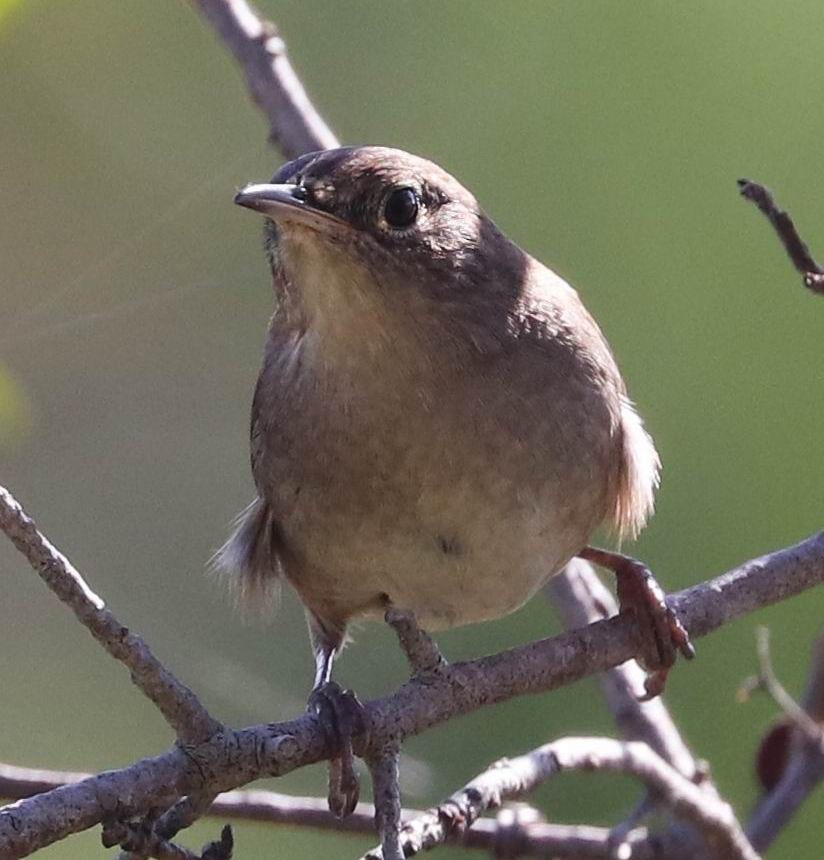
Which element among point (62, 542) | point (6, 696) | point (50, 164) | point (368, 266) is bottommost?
point (6, 696)

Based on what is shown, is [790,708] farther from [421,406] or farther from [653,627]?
[421,406]

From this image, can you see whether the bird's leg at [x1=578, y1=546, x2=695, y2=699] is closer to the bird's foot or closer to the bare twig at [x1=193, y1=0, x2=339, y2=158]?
the bird's foot

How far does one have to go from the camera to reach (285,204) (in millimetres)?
3152

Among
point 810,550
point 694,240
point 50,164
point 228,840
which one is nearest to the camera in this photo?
point 228,840

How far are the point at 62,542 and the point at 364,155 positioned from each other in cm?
488

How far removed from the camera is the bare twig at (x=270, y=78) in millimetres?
4129

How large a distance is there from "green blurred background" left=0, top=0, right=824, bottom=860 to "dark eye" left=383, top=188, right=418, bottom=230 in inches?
95.0

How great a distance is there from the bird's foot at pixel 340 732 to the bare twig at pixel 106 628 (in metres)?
0.23

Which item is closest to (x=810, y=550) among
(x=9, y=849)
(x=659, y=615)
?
(x=659, y=615)

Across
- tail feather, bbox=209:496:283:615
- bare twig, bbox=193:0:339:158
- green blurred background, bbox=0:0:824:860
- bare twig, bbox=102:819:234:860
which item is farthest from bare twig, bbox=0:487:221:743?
green blurred background, bbox=0:0:824:860

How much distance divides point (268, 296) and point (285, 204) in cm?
504

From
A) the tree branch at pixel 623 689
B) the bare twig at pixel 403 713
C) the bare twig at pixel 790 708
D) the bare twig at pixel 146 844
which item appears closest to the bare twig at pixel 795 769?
the bare twig at pixel 790 708

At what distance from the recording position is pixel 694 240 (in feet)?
22.8

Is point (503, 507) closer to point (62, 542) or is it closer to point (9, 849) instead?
point (9, 849)
